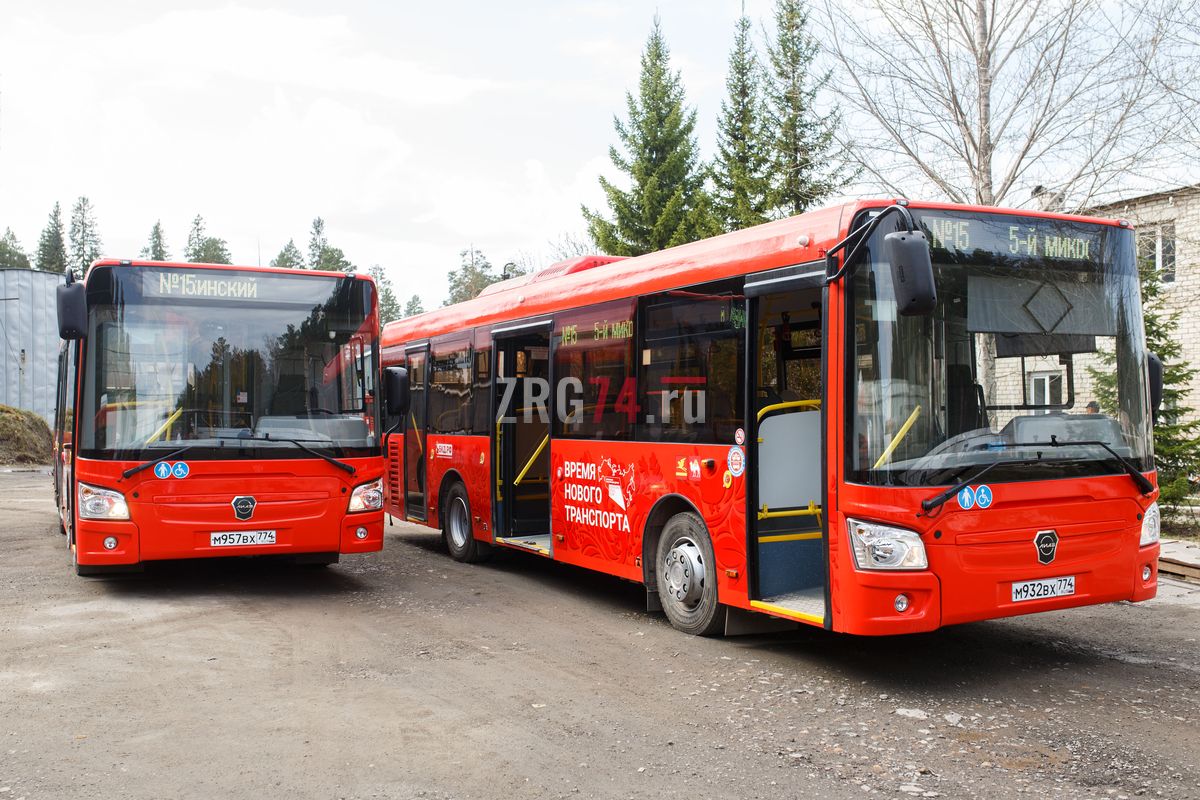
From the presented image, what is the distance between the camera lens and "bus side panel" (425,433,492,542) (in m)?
11.9

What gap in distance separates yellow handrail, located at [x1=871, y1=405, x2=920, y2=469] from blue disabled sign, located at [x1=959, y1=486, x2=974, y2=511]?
47cm

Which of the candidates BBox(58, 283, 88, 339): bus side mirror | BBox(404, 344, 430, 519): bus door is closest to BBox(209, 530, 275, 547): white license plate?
BBox(58, 283, 88, 339): bus side mirror

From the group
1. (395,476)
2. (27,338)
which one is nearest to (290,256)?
(27,338)

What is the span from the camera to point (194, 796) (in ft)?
15.8

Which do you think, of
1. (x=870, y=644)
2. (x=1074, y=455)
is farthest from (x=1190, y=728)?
(x=870, y=644)

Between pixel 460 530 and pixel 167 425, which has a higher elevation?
pixel 167 425

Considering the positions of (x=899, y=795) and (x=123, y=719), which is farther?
(x=123, y=719)

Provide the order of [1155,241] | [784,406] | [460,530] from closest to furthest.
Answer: [784,406] → [460,530] → [1155,241]

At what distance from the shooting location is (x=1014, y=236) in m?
6.81

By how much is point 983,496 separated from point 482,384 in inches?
263

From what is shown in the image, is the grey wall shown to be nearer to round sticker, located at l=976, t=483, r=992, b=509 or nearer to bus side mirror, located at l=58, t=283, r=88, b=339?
bus side mirror, located at l=58, t=283, r=88, b=339

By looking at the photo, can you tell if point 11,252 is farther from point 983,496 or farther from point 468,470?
point 983,496

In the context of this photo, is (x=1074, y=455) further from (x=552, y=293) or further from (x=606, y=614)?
(x=552, y=293)

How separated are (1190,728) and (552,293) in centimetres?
669
